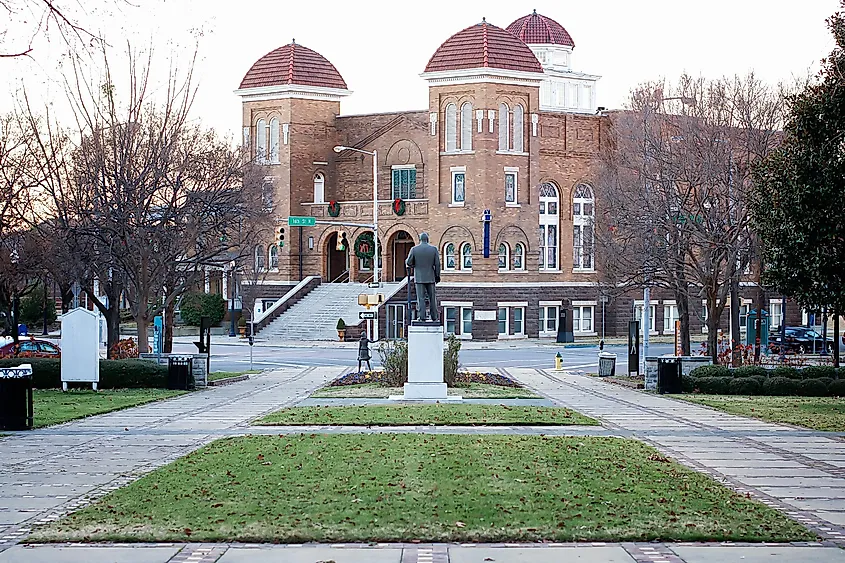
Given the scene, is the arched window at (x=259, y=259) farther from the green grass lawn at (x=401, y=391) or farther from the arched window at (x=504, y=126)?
the green grass lawn at (x=401, y=391)

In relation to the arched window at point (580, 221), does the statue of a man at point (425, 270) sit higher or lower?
lower

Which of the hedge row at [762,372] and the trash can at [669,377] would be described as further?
the hedge row at [762,372]

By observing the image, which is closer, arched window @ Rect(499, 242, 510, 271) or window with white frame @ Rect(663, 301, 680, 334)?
arched window @ Rect(499, 242, 510, 271)

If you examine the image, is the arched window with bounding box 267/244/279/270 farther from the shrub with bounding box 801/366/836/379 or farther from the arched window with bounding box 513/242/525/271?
the shrub with bounding box 801/366/836/379

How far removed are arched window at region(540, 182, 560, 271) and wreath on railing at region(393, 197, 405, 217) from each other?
27.7 ft

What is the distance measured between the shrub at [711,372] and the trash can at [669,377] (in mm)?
601

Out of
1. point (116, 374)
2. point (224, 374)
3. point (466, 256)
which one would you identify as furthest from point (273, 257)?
point (116, 374)

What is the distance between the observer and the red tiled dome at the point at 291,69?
2862 inches

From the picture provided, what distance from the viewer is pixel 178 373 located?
100 feet

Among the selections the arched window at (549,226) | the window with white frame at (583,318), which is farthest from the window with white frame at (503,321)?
the window with white frame at (583,318)

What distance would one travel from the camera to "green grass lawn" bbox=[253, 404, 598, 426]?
2073cm

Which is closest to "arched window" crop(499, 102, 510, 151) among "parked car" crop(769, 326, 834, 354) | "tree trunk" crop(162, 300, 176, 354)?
"parked car" crop(769, 326, 834, 354)

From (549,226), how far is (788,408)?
149 feet

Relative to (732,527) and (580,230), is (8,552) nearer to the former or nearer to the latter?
(732,527)
